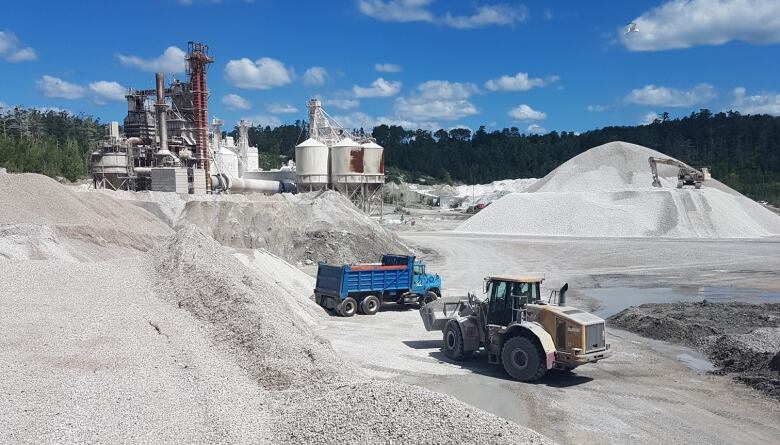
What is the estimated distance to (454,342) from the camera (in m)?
14.8

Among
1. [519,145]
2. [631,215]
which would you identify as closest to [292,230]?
[631,215]

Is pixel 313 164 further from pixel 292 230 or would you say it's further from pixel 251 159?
pixel 292 230

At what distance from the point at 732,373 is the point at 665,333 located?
3854 mm

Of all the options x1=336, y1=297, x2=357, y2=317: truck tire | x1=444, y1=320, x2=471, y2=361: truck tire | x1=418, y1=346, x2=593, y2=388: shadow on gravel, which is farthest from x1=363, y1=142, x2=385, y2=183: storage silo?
x1=444, y1=320, x2=471, y2=361: truck tire

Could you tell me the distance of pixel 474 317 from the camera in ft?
48.2

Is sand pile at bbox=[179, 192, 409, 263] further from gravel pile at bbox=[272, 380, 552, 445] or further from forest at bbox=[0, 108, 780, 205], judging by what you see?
forest at bbox=[0, 108, 780, 205]

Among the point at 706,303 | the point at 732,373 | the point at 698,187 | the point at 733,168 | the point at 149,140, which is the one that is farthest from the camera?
the point at 733,168

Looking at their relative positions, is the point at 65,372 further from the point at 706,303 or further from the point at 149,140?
the point at 149,140

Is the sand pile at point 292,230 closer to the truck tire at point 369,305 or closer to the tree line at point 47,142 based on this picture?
the truck tire at point 369,305

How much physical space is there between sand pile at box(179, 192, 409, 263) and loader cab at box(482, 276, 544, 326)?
20.3m

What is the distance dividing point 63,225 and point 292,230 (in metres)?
14.9

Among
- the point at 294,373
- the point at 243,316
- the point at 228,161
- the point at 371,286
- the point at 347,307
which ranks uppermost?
the point at 228,161

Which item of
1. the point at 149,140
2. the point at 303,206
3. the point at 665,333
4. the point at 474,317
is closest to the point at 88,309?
the point at 474,317

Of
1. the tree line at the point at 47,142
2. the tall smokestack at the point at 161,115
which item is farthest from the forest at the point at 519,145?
the tall smokestack at the point at 161,115
